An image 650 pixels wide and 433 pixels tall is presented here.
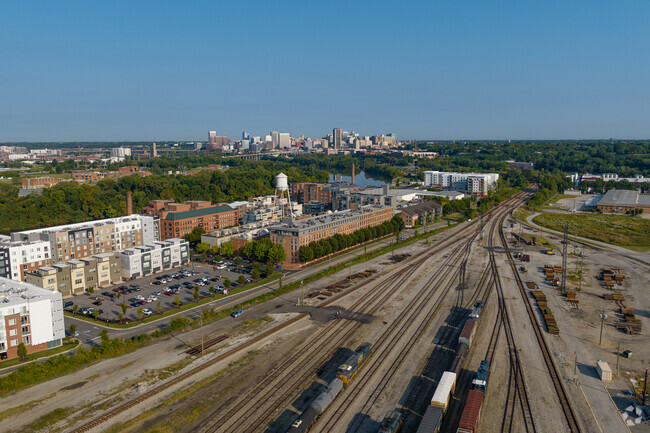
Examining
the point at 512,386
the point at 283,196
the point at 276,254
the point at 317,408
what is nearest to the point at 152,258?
the point at 276,254

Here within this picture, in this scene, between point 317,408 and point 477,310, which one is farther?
point 477,310

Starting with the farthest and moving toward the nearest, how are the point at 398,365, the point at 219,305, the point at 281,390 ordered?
the point at 219,305
the point at 398,365
the point at 281,390

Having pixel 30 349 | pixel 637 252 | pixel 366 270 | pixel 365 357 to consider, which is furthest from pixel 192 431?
pixel 637 252

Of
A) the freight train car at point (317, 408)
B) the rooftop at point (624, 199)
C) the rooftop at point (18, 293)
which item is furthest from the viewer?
the rooftop at point (624, 199)

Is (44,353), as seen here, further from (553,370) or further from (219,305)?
(553,370)

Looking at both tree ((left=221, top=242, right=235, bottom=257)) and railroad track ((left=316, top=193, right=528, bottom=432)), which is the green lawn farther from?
tree ((left=221, top=242, right=235, bottom=257))

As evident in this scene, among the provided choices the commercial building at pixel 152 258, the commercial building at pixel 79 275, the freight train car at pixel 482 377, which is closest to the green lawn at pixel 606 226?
A: the freight train car at pixel 482 377

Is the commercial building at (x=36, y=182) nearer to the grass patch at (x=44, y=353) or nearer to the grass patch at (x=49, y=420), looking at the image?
the grass patch at (x=44, y=353)
